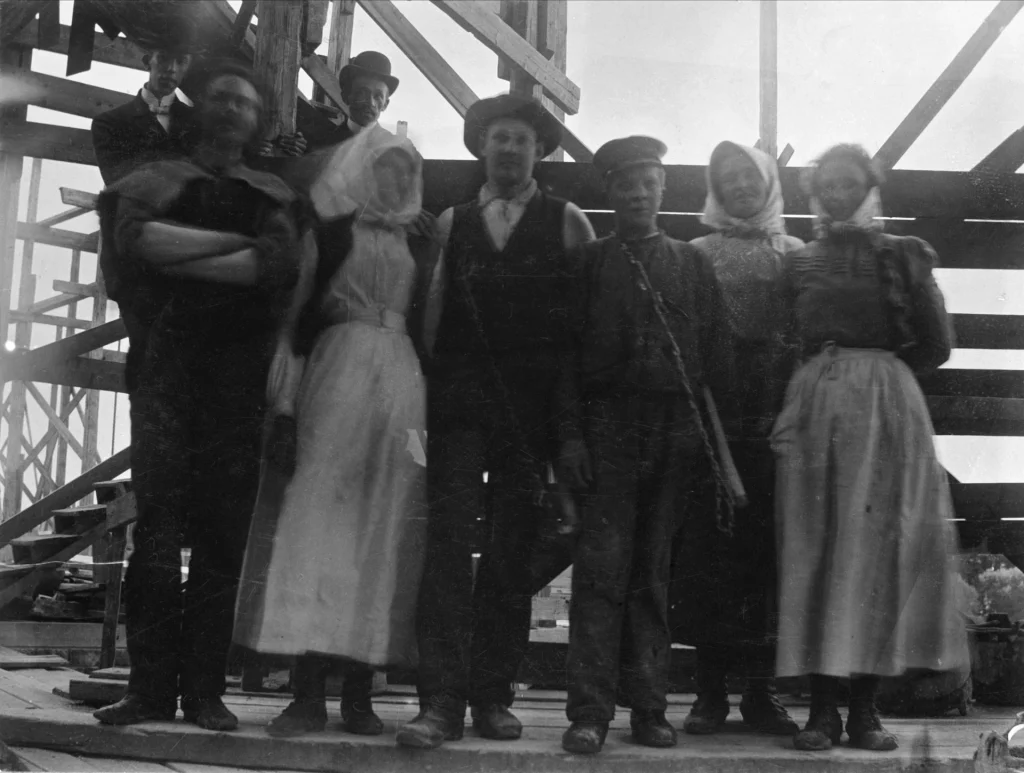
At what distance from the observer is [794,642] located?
11.2 ft

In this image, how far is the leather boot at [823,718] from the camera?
10.6 ft

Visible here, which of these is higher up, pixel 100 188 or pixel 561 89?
pixel 561 89

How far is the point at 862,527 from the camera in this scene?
3.41m

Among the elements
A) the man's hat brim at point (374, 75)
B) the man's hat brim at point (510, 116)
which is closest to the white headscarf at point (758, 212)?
the man's hat brim at point (510, 116)

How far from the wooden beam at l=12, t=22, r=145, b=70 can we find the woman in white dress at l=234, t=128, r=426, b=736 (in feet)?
5.54

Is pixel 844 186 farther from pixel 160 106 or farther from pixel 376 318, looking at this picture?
pixel 160 106

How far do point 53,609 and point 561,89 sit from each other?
484 cm

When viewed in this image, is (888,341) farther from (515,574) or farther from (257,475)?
(257,475)

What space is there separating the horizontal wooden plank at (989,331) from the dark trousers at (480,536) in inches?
63.0

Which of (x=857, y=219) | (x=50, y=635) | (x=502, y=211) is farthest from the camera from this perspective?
(x=50, y=635)

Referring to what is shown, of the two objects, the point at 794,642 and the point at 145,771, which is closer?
the point at 145,771

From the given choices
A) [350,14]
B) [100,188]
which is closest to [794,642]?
[100,188]

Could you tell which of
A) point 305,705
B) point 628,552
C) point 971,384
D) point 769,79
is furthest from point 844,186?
point 305,705

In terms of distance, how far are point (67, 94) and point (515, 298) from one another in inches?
91.5
